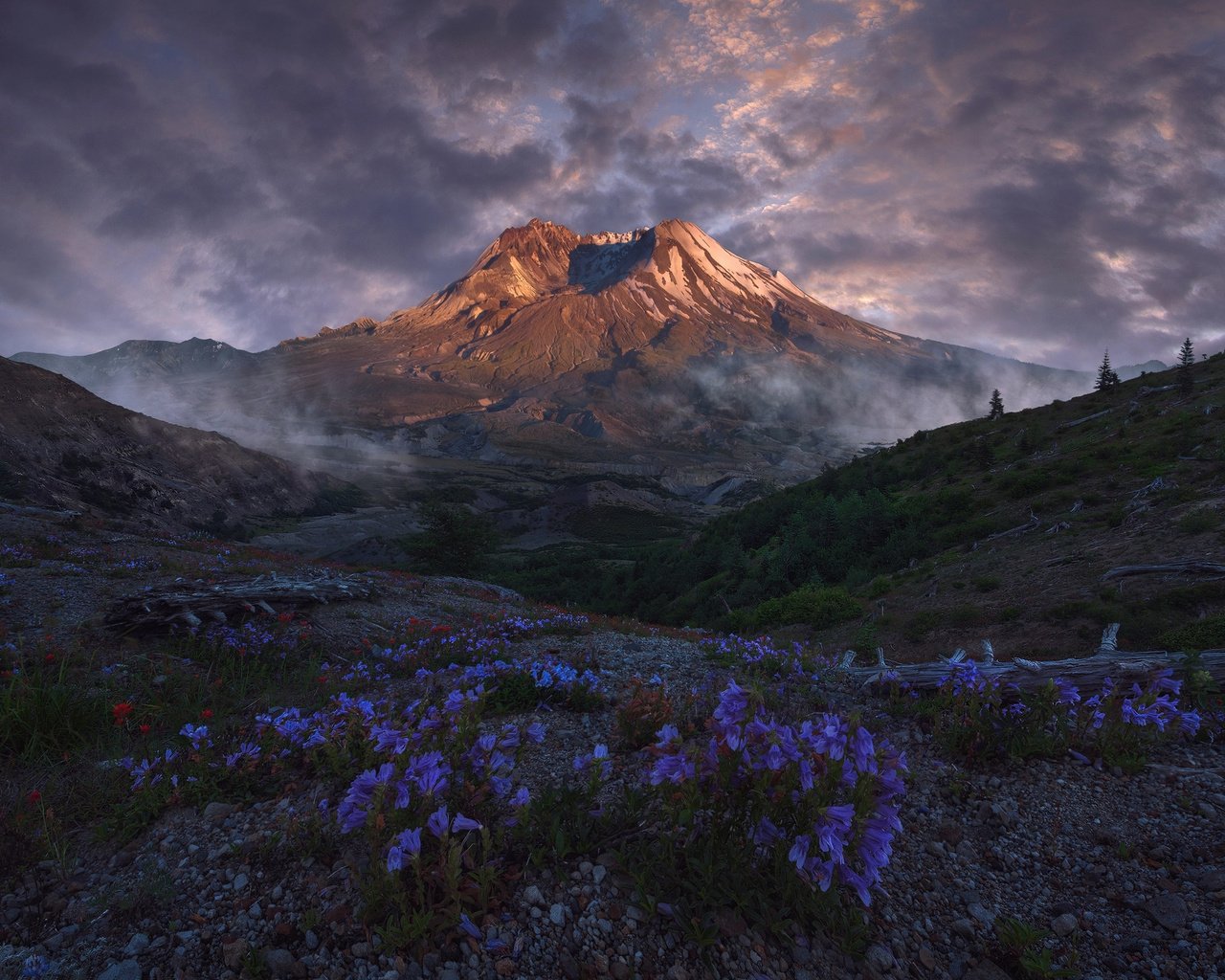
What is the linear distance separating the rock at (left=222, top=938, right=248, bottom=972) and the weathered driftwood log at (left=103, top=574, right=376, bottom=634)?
257 inches

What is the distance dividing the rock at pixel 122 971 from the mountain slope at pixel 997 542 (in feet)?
34.3

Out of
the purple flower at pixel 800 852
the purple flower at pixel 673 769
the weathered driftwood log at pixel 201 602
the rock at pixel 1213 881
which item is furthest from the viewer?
the weathered driftwood log at pixel 201 602

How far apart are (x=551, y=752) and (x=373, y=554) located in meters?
67.8

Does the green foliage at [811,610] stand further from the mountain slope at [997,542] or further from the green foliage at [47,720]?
the green foliage at [47,720]

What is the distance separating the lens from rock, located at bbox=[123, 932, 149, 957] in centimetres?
246

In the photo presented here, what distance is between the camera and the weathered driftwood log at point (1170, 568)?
9.91 metres

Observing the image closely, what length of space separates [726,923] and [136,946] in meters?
2.49

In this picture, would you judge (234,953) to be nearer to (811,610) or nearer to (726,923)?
(726,923)

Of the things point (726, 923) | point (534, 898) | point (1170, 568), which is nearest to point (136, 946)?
point (534, 898)

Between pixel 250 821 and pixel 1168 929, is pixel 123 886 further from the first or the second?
pixel 1168 929

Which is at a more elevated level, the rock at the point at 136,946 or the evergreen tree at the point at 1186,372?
the evergreen tree at the point at 1186,372

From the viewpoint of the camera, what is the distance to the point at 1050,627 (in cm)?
1075

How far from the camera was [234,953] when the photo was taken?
2408 millimetres

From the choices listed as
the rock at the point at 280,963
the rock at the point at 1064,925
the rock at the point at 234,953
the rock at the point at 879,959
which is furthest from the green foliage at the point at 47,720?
the rock at the point at 1064,925
